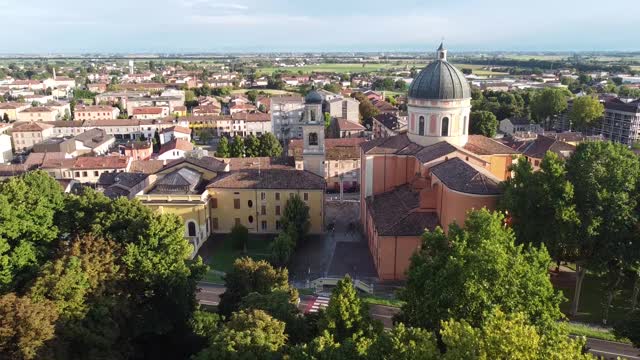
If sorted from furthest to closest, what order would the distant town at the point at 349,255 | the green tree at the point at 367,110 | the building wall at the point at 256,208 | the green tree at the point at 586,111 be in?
the green tree at the point at 367,110, the green tree at the point at 586,111, the building wall at the point at 256,208, the distant town at the point at 349,255

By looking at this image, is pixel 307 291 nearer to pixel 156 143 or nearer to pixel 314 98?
pixel 314 98

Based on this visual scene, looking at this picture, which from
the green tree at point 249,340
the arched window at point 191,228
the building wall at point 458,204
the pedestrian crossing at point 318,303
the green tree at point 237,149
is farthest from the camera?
the green tree at point 237,149

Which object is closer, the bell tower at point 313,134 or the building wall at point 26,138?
the bell tower at point 313,134

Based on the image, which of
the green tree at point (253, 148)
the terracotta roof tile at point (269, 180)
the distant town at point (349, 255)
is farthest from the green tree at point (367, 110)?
the terracotta roof tile at point (269, 180)

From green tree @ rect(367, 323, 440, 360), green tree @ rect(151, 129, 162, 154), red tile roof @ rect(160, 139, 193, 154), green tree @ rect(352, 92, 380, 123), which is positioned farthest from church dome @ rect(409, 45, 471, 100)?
green tree @ rect(352, 92, 380, 123)

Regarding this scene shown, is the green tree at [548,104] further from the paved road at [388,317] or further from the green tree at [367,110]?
the paved road at [388,317]

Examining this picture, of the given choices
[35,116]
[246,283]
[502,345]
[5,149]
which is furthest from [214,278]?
[35,116]

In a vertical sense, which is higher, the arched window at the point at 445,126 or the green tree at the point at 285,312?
the arched window at the point at 445,126

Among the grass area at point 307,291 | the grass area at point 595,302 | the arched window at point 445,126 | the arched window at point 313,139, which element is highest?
the arched window at point 445,126
